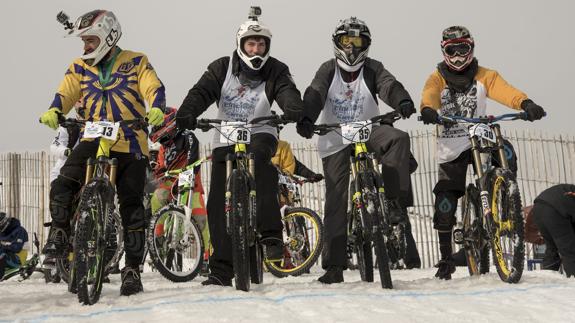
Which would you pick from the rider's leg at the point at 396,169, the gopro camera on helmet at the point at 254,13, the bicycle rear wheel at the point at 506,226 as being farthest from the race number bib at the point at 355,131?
the gopro camera on helmet at the point at 254,13

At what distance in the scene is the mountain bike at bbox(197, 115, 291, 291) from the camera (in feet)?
16.4

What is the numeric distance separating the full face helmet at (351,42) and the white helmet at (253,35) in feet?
1.87

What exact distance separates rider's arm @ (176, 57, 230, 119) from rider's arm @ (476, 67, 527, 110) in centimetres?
215

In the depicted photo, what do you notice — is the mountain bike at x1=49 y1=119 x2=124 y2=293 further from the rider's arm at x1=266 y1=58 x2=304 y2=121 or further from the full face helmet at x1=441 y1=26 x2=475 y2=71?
the full face helmet at x1=441 y1=26 x2=475 y2=71

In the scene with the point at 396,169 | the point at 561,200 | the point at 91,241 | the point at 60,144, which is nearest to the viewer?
the point at 91,241

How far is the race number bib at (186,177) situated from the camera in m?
7.66

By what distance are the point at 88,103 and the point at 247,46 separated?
4.14ft

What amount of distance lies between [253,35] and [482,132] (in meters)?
1.87

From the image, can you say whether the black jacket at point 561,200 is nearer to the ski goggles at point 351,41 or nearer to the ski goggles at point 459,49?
the ski goggles at point 459,49

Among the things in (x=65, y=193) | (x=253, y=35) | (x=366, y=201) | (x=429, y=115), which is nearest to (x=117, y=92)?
(x=65, y=193)

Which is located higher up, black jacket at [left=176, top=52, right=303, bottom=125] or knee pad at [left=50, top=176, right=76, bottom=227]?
black jacket at [left=176, top=52, right=303, bottom=125]

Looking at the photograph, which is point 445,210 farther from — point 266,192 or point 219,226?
point 219,226

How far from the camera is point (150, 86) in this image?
18.3 feet

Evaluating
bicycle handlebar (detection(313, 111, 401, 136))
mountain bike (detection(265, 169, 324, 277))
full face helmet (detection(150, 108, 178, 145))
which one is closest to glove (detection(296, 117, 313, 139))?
bicycle handlebar (detection(313, 111, 401, 136))
